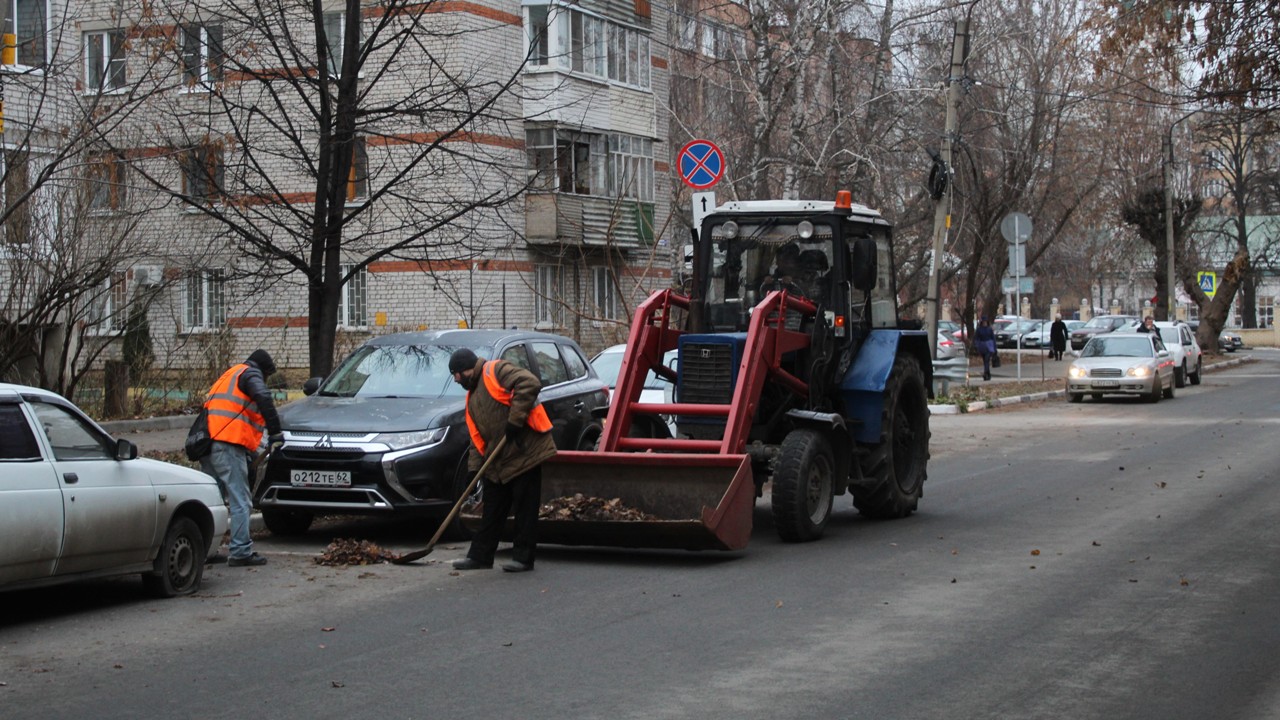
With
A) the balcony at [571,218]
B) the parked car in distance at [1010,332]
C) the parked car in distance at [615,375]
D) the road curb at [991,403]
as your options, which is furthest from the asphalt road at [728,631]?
the parked car in distance at [1010,332]

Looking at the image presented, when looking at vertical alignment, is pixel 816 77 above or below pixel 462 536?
above

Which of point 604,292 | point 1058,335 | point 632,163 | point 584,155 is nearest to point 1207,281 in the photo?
point 1058,335

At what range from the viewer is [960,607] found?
8.73 meters

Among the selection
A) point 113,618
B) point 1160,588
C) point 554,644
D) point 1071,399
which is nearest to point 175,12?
point 113,618

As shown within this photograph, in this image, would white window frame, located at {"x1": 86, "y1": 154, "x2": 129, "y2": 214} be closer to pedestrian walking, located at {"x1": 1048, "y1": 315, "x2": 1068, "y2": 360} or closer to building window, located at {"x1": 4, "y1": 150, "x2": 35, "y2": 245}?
building window, located at {"x1": 4, "y1": 150, "x2": 35, "y2": 245}

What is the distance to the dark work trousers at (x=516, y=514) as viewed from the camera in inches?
404

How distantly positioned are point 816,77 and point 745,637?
22568 millimetres

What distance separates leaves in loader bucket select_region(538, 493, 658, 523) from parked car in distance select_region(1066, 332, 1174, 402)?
2134 cm

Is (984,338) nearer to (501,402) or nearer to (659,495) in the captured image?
(659,495)

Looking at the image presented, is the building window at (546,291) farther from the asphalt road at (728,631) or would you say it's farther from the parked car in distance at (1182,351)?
the asphalt road at (728,631)

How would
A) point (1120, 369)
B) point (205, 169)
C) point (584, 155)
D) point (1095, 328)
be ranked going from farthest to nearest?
point (1095, 328) < point (584, 155) < point (1120, 369) < point (205, 169)

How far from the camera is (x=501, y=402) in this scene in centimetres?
1041

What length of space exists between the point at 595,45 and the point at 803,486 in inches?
1002

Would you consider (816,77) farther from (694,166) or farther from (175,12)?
(175,12)
